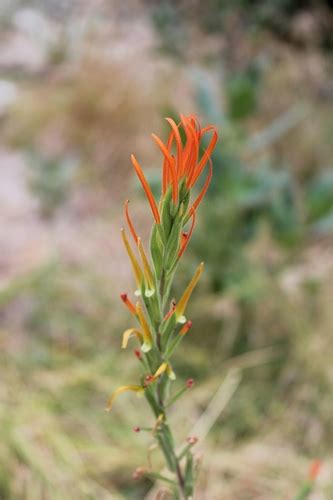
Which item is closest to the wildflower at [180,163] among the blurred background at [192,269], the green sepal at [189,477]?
the green sepal at [189,477]

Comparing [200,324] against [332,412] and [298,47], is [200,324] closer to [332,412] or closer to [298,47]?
[332,412]

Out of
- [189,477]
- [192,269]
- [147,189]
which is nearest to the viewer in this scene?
[147,189]

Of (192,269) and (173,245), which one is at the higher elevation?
(192,269)

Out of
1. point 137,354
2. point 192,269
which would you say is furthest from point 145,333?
point 192,269

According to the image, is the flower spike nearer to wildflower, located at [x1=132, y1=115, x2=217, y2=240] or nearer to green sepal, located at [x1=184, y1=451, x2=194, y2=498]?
wildflower, located at [x1=132, y1=115, x2=217, y2=240]

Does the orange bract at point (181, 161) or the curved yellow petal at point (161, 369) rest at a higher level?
the orange bract at point (181, 161)

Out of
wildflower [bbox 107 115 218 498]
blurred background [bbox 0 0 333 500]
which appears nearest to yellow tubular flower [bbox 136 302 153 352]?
wildflower [bbox 107 115 218 498]

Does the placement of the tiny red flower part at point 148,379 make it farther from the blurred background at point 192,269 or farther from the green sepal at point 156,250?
the blurred background at point 192,269

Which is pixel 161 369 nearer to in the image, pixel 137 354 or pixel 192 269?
pixel 137 354

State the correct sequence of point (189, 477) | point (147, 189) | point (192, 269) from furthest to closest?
point (192, 269) → point (189, 477) → point (147, 189)

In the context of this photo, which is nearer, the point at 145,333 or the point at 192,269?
the point at 145,333
